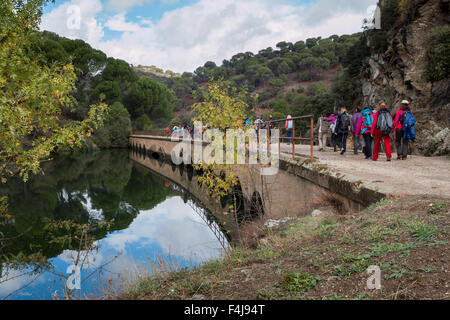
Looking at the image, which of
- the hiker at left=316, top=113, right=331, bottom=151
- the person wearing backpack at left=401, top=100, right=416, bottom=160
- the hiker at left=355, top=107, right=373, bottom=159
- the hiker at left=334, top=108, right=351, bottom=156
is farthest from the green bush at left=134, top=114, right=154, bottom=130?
the person wearing backpack at left=401, top=100, right=416, bottom=160

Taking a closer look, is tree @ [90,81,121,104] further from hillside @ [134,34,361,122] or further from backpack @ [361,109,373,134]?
backpack @ [361,109,373,134]

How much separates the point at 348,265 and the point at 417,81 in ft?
50.1

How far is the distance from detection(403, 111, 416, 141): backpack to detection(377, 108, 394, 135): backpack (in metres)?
0.60

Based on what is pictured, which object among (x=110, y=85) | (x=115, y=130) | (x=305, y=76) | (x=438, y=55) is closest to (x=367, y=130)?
(x=438, y=55)

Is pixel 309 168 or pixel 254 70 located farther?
pixel 254 70

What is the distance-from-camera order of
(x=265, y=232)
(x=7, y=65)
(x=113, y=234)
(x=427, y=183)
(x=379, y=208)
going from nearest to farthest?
(x=379, y=208) → (x=427, y=183) → (x=7, y=65) → (x=265, y=232) → (x=113, y=234)

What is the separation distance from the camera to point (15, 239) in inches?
400

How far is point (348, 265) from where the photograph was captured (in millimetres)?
2812

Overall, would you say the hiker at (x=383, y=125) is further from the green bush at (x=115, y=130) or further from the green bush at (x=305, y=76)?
the green bush at (x=305, y=76)

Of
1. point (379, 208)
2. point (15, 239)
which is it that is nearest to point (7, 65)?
point (379, 208)

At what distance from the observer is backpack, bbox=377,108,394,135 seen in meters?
7.56

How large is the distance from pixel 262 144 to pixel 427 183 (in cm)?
524

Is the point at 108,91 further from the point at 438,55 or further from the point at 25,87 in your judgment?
the point at 25,87
